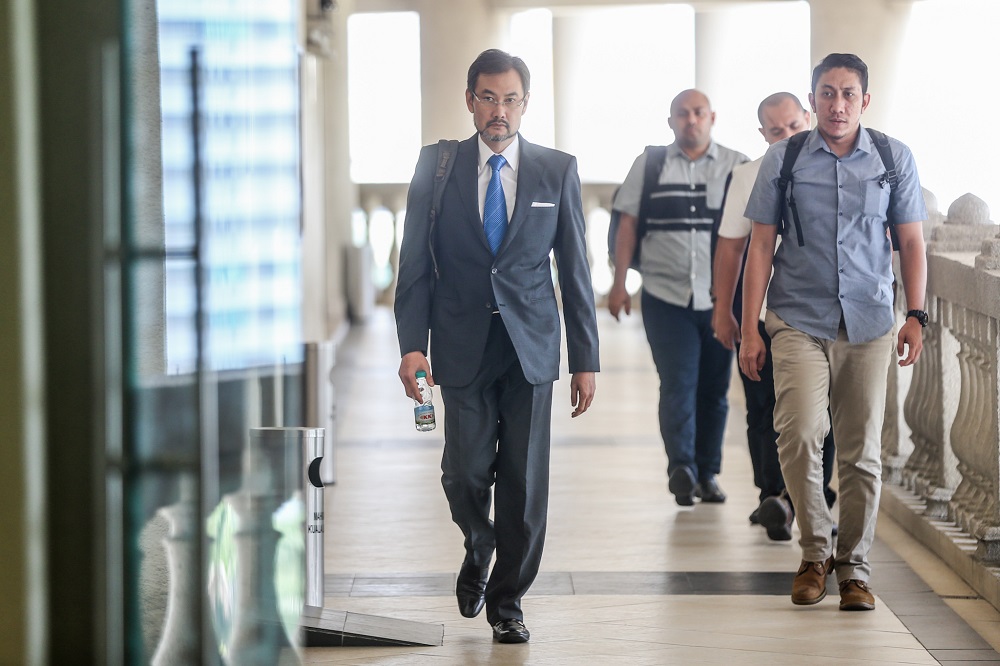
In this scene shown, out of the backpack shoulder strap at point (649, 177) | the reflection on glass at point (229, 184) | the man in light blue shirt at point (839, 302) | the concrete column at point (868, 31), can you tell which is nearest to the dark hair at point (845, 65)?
the man in light blue shirt at point (839, 302)

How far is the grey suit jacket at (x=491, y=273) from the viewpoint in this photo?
4121 mm

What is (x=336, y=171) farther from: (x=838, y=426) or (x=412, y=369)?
(x=412, y=369)

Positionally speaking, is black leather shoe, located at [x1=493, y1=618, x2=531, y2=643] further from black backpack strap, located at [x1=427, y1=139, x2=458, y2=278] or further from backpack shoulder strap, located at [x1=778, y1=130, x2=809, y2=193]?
backpack shoulder strap, located at [x1=778, y1=130, x2=809, y2=193]

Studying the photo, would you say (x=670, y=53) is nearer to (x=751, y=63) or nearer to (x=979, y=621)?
(x=751, y=63)

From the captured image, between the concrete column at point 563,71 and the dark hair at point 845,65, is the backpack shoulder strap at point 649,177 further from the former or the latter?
the concrete column at point 563,71

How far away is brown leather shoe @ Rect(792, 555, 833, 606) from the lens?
4.66 meters

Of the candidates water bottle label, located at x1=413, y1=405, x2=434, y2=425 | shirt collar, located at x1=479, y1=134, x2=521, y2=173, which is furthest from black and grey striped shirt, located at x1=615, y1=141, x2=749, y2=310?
water bottle label, located at x1=413, y1=405, x2=434, y2=425

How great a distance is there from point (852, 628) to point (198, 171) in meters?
2.91

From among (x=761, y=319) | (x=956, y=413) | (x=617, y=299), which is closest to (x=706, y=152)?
(x=617, y=299)

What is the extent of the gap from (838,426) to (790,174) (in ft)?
2.68

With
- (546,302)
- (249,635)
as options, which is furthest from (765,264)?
(249,635)

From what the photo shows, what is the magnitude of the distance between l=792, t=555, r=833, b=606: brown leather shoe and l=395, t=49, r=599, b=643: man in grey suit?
38.0 inches

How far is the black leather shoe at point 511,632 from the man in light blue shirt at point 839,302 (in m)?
0.97

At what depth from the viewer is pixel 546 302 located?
4.17m
